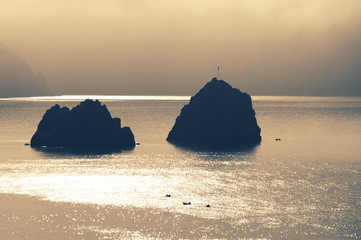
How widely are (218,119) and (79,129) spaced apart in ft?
144

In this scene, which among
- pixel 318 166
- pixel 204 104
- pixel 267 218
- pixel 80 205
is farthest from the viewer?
pixel 204 104

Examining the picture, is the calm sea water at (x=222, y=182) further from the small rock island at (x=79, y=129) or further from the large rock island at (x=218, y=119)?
the large rock island at (x=218, y=119)

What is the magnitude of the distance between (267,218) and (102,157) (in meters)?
73.4

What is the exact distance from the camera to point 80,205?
94.1m

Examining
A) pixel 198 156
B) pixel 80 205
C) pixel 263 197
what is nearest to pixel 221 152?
pixel 198 156

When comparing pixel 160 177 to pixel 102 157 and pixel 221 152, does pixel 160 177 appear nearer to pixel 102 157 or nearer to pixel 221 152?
pixel 102 157

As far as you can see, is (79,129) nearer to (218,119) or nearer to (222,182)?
(218,119)

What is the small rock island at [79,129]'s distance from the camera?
170m

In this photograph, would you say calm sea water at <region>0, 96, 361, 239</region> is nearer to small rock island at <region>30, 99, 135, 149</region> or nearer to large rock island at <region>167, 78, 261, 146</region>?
small rock island at <region>30, 99, 135, 149</region>

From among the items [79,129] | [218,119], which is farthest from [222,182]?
[218,119]

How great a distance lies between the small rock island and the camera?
17038cm

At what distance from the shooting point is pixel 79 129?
17188 centimetres

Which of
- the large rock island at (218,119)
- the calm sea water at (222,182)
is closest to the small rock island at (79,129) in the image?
the calm sea water at (222,182)

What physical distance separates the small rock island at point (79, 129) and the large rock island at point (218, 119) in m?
24.0
